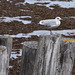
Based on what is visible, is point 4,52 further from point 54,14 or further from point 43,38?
point 54,14

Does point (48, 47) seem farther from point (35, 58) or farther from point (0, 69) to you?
point (0, 69)

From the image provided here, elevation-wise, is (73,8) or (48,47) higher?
(48,47)

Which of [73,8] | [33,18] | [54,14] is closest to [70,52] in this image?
[33,18]

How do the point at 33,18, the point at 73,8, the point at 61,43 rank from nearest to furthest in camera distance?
1. the point at 61,43
2. the point at 33,18
3. the point at 73,8

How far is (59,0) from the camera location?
89.4 ft

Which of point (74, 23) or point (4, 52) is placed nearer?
point (4, 52)

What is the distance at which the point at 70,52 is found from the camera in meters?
5.02

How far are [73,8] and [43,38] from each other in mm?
19330

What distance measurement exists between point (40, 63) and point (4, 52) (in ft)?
2.96

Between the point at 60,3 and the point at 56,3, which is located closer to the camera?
the point at 56,3

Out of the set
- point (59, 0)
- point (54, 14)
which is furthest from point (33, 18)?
point (59, 0)

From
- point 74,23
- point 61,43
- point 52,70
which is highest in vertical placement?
point 61,43

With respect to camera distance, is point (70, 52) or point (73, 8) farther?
point (73, 8)

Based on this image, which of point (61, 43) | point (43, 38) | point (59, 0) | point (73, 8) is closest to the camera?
point (43, 38)
